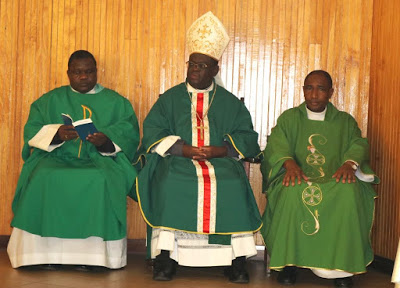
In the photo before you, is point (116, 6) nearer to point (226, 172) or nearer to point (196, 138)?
point (196, 138)

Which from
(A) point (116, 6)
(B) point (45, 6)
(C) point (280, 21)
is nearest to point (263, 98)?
(C) point (280, 21)

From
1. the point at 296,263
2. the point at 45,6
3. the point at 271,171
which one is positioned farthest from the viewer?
the point at 45,6

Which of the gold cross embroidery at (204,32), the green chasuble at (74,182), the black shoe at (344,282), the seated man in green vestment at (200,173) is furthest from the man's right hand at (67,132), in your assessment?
the black shoe at (344,282)

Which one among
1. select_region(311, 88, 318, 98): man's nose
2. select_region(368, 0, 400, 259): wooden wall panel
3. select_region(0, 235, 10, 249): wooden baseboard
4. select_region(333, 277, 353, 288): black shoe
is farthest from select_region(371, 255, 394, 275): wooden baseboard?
select_region(0, 235, 10, 249): wooden baseboard

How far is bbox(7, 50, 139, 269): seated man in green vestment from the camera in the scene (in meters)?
5.41

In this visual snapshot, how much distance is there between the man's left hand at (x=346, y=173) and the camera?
5.28 meters

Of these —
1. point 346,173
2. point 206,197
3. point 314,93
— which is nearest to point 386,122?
point 314,93

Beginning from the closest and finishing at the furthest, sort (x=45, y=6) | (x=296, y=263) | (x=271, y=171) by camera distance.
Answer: (x=296, y=263) < (x=271, y=171) < (x=45, y=6)

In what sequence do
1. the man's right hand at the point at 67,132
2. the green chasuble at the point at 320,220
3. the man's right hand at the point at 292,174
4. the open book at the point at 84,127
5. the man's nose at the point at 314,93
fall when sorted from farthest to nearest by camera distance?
the man's nose at the point at 314,93
the man's right hand at the point at 67,132
the open book at the point at 84,127
the man's right hand at the point at 292,174
the green chasuble at the point at 320,220

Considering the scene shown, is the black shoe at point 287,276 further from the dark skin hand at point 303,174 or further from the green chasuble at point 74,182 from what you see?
the green chasuble at point 74,182

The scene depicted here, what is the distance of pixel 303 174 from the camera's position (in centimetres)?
539

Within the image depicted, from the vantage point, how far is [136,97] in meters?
6.58

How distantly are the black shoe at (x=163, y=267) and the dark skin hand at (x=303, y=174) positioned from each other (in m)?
1.09

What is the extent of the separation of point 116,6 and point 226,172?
7.06 feet
